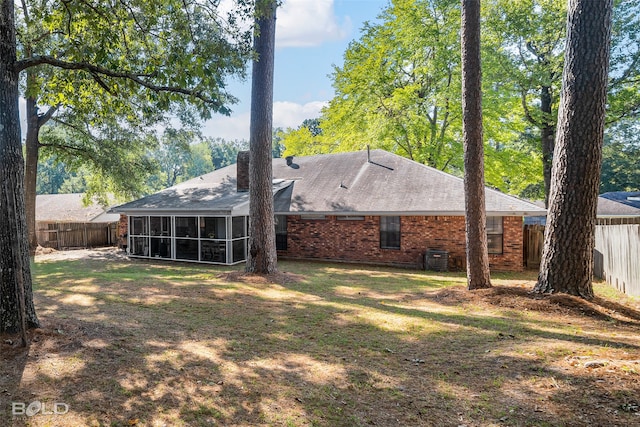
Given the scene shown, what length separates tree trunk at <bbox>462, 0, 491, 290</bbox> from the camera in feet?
27.9

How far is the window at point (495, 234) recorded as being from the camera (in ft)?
42.9

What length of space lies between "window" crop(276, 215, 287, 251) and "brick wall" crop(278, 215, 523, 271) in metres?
0.21

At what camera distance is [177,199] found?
57.3 ft

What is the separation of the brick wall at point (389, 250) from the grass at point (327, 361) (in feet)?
16.8

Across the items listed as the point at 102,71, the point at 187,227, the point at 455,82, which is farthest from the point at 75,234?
the point at 455,82

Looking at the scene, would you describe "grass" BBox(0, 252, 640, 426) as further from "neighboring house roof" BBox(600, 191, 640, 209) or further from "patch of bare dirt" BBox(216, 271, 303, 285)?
"neighboring house roof" BBox(600, 191, 640, 209)

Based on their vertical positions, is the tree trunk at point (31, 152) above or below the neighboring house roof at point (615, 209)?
above

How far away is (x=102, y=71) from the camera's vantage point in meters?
5.69

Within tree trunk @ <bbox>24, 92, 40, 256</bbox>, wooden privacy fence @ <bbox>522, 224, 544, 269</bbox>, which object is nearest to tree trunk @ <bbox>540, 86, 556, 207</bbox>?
wooden privacy fence @ <bbox>522, 224, 544, 269</bbox>

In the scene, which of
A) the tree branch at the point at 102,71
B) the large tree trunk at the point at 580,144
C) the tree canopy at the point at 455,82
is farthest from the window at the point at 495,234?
the tree branch at the point at 102,71

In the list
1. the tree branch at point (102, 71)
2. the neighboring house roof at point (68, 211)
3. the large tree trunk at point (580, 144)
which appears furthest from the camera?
the neighboring house roof at point (68, 211)

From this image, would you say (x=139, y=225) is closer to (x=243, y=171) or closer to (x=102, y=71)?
(x=243, y=171)

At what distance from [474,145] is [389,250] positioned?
6.65 metres

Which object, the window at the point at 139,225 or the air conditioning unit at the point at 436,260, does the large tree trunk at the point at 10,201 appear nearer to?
the air conditioning unit at the point at 436,260
